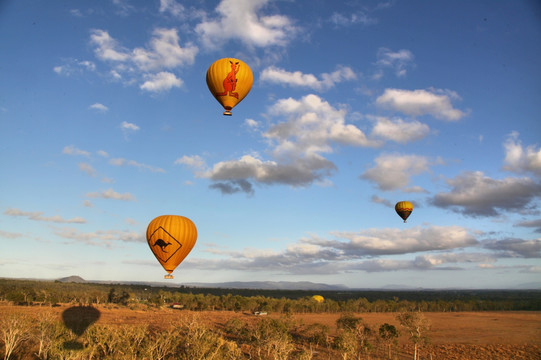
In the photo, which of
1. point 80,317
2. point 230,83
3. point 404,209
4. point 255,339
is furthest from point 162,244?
point 80,317

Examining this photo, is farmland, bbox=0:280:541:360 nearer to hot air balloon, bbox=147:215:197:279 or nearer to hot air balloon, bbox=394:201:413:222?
hot air balloon, bbox=147:215:197:279

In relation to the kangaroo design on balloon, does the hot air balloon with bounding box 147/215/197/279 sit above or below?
below

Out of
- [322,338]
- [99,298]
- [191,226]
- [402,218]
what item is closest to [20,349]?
[191,226]

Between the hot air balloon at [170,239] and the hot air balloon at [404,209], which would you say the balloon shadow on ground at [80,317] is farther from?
the hot air balloon at [404,209]

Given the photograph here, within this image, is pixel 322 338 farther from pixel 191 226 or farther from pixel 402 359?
pixel 191 226

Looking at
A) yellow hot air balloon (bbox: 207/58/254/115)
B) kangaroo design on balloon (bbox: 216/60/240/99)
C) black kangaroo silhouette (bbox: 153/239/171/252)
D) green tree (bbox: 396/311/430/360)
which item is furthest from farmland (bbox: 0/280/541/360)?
kangaroo design on balloon (bbox: 216/60/240/99)

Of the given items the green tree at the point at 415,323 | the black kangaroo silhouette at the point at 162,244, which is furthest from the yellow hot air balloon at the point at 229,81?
the green tree at the point at 415,323

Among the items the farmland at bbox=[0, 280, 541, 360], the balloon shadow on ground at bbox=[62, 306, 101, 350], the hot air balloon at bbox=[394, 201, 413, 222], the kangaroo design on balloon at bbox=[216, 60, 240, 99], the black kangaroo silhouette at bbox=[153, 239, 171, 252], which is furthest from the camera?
the balloon shadow on ground at bbox=[62, 306, 101, 350]

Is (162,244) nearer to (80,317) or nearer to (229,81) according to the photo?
(229,81)
